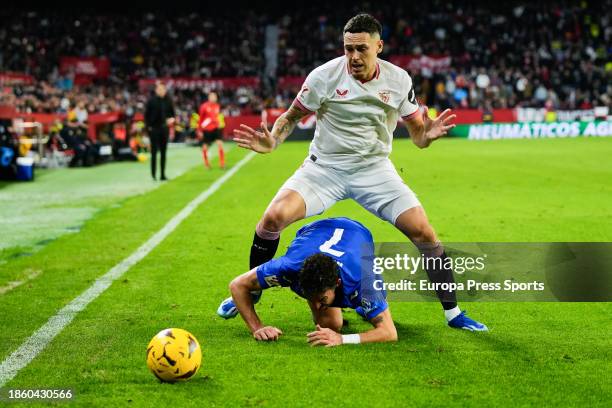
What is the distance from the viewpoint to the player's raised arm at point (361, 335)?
591 centimetres

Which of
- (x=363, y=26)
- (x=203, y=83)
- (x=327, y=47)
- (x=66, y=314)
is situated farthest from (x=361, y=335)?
(x=327, y=47)

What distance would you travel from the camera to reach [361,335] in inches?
236

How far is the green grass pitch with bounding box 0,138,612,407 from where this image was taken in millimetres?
4949

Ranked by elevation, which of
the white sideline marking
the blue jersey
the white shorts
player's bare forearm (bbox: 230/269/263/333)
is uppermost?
the white shorts

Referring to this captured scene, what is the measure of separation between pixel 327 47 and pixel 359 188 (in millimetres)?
43413

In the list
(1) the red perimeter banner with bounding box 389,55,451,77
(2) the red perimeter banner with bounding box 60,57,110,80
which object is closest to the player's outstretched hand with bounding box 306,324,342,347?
(1) the red perimeter banner with bounding box 389,55,451,77

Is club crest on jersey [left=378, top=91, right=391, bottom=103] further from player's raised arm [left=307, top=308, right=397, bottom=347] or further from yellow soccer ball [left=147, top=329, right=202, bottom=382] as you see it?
yellow soccer ball [left=147, top=329, right=202, bottom=382]

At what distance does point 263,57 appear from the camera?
50750 millimetres

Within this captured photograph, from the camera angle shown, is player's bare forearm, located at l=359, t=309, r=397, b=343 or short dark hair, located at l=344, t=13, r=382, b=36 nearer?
player's bare forearm, located at l=359, t=309, r=397, b=343

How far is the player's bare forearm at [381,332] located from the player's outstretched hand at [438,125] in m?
1.68

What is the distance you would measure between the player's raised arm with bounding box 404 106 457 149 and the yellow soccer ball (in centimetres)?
277

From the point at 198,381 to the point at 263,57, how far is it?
46504 mm

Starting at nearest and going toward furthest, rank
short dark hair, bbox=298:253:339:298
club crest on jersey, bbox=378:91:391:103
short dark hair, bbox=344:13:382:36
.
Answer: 1. short dark hair, bbox=298:253:339:298
2. short dark hair, bbox=344:13:382:36
3. club crest on jersey, bbox=378:91:391:103

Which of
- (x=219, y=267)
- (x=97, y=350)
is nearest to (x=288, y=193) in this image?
(x=97, y=350)
